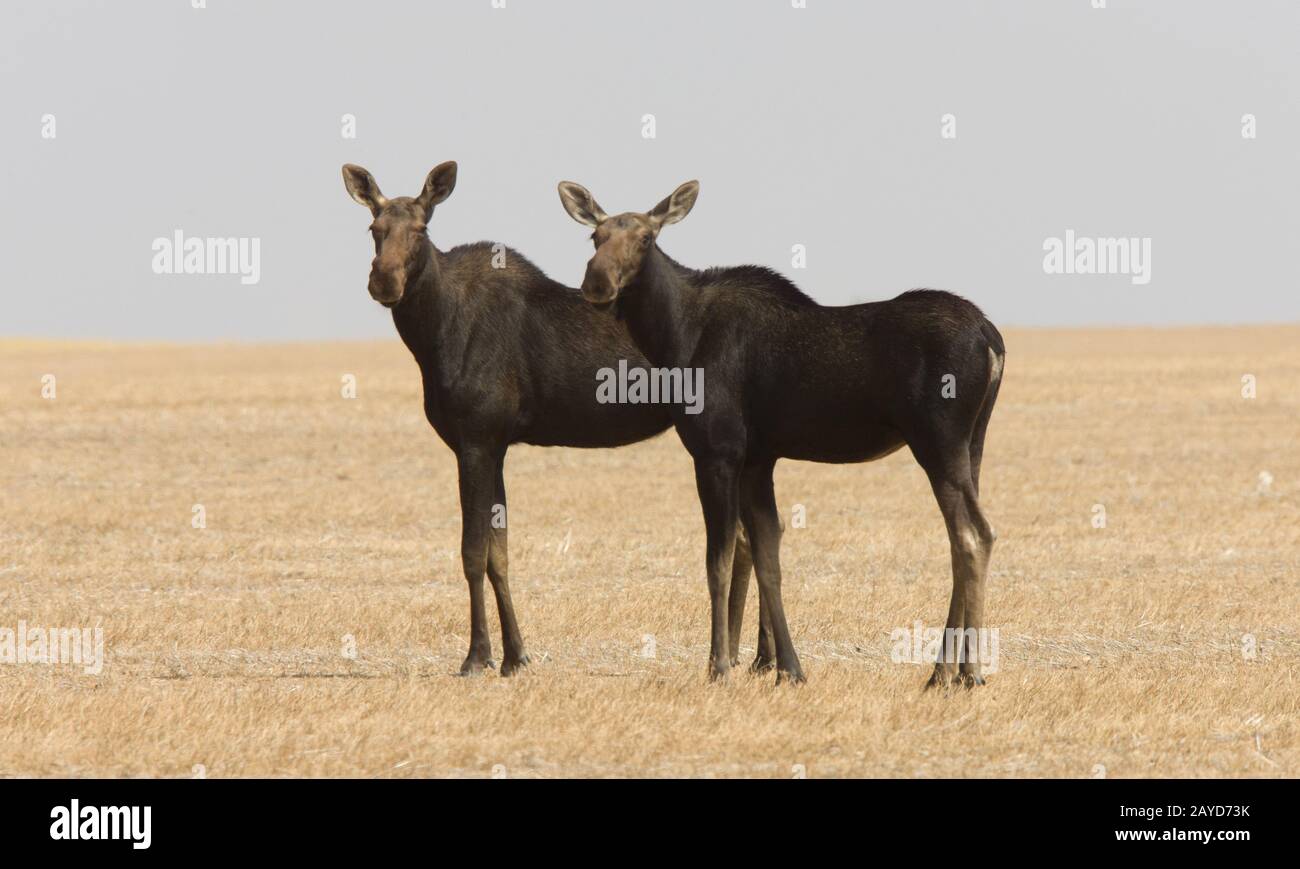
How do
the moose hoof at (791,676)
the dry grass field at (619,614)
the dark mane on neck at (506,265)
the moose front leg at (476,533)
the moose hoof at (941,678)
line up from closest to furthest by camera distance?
the dry grass field at (619,614) → the moose hoof at (941,678) → the moose hoof at (791,676) → the moose front leg at (476,533) → the dark mane on neck at (506,265)

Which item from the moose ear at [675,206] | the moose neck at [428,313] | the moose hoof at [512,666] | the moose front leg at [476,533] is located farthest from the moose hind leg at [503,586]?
the moose ear at [675,206]

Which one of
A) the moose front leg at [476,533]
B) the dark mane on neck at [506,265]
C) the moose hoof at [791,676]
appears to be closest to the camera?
the moose hoof at [791,676]

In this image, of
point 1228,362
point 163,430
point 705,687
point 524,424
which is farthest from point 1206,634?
point 1228,362

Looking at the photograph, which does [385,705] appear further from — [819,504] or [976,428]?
[819,504]

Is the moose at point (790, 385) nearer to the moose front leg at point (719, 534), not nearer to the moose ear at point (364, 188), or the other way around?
the moose front leg at point (719, 534)

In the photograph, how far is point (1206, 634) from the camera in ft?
47.0

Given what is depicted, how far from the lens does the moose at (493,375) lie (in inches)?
479

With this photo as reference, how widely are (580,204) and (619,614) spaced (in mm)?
4617

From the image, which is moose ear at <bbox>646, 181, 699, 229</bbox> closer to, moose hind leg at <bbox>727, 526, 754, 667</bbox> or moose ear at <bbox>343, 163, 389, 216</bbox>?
moose ear at <bbox>343, 163, 389, 216</bbox>

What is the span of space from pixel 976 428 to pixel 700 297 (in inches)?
86.8

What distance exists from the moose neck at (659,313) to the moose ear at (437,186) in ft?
5.18

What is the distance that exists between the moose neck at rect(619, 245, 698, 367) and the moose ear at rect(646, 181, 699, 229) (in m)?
0.24

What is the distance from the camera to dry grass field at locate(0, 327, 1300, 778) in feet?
31.9

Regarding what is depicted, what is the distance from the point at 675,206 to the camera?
38.4 ft
